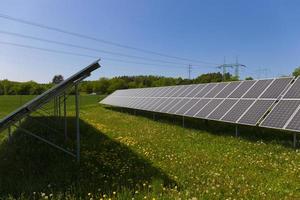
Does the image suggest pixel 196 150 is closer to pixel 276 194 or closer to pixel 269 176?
pixel 269 176

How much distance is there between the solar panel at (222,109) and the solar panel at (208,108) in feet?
1.12

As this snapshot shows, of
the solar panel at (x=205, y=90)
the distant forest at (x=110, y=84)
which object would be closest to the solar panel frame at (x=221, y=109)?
the solar panel at (x=205, y=90)

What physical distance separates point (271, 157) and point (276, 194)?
2.96 metres

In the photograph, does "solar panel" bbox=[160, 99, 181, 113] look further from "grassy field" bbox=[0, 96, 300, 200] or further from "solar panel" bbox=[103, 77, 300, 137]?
"grassy field" bbox=[0, 96, 300, 200]

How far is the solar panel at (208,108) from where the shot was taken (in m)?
13.9

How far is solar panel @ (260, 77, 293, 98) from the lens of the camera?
40.0ft

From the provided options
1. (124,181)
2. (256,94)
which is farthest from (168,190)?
(256,94)

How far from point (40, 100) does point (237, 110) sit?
8.53 metres

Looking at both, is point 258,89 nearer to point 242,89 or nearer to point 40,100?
point 242,89

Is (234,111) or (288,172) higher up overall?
(234,111)

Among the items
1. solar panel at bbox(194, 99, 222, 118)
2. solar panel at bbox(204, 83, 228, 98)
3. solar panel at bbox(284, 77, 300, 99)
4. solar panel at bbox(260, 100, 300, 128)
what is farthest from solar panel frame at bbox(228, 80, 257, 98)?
solar panel at bbox(260, 100, 300, 128)

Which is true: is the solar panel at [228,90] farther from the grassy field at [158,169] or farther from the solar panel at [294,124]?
the solar panel at [294,124]

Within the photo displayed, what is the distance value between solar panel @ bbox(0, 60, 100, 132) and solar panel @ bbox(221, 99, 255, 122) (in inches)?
262

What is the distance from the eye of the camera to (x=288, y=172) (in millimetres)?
7270
